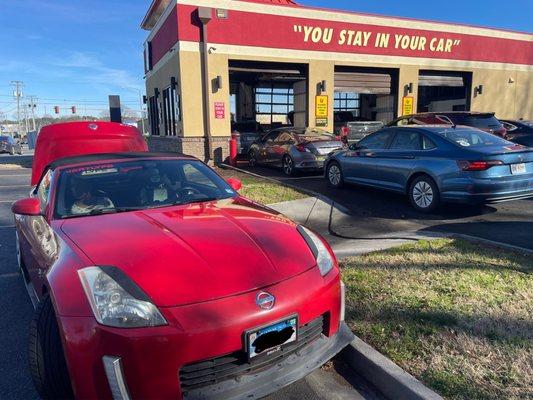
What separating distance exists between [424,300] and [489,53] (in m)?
20.8

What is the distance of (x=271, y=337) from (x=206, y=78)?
13909 millimetres

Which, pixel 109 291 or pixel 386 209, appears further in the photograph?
pixel 386 209

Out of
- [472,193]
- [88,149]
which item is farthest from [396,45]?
[88,149]

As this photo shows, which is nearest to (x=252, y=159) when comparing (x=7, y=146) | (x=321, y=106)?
(x=321, y=106)

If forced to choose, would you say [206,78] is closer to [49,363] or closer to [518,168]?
[518,168]

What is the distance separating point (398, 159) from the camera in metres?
7.57

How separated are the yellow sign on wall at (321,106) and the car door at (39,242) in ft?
46.5

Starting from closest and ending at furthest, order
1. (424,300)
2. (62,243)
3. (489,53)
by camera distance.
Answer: (62,243) < (424,300) < (489,53)

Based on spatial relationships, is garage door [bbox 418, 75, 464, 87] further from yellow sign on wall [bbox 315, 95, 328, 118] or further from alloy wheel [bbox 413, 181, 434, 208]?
alloy wheel [bbox 413, 181, 434, 208]

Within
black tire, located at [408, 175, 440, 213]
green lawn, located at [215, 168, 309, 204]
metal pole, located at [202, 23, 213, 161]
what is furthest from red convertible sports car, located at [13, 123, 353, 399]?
metal pole, located at [202, 23, 213, 161]

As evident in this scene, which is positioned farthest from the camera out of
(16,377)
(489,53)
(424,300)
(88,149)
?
(489,53)

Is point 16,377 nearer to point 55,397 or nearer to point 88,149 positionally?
point 55,397

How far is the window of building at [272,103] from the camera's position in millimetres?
25109

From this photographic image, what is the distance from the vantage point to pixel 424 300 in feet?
11.6
